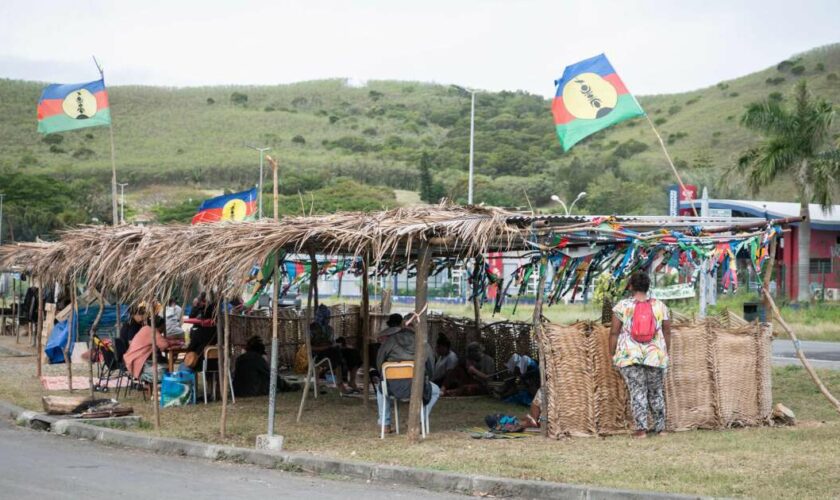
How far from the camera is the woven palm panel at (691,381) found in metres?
12.1

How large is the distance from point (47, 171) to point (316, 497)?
83918mm

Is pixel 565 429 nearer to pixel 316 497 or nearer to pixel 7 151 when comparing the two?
pixel 316 497

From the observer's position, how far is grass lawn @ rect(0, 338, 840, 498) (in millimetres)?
8984

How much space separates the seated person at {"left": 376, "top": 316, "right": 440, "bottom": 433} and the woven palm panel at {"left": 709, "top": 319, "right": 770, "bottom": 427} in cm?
344

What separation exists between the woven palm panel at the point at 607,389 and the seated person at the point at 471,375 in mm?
4482

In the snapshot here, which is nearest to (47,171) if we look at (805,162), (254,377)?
(805,162)

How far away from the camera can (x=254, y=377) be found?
16406mm

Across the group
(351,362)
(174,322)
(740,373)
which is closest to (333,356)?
(351,362)

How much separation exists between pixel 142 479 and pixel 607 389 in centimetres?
526

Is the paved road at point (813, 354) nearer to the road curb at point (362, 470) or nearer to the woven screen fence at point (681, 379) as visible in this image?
the woven screen fence at point (681, 379)

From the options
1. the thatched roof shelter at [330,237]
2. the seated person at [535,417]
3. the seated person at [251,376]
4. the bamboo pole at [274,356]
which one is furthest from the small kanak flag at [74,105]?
the seated person at [535,417]

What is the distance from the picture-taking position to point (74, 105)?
826 inches

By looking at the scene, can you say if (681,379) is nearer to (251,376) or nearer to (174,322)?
(251,376)

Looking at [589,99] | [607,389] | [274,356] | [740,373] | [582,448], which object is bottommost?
[582,448]
